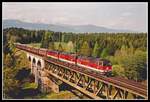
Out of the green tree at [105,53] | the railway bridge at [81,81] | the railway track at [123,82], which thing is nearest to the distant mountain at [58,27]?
the green tree at [105,53]

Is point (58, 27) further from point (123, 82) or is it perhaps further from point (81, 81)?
point (123, 82)

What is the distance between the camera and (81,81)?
8.75m

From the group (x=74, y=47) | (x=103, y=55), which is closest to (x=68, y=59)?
(x=74, y=47)

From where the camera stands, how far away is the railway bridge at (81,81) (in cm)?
808

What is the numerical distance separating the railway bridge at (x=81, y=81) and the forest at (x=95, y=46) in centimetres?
31

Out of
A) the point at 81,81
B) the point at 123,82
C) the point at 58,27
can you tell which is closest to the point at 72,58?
the point at 81,81

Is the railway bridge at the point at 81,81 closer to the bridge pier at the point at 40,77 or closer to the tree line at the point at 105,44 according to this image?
the bridge pier at the point at 40,77

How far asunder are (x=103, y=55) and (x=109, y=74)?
51 centimetres

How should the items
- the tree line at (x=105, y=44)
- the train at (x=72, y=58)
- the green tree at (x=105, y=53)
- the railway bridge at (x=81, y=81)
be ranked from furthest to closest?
the train at (x=72, y=58)
the green tree at (x=105, y=53)
the tree line at (x=105, y=44)
the railway bridge at (x=81, y=81)

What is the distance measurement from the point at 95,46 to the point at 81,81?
3.15 ft

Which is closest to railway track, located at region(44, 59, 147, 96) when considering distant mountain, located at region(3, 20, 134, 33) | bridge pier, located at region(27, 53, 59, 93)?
bridge pier, located at region(27, 53, 59, 93)

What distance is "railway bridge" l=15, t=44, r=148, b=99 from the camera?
8.08 m

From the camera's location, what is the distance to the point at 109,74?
8391 mm

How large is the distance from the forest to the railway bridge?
1.01 ft
